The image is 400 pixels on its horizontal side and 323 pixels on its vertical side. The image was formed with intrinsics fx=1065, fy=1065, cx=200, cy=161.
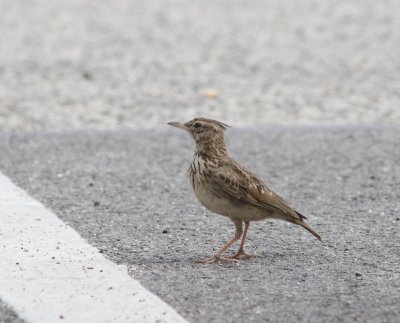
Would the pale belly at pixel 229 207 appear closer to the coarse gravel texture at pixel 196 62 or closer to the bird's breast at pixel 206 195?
the bird's breast at pixel 206 195

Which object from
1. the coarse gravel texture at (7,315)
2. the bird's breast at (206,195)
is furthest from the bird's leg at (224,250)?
the coarse gravel texture at (7,315)

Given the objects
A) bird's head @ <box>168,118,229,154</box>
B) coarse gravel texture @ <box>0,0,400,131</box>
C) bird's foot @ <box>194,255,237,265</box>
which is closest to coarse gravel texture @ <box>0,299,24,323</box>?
bird's foot @ <box>194,255,237,265</box>

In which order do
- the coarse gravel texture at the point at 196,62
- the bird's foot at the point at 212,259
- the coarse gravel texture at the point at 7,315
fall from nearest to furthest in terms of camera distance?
1. the coarse gravel texture at the point at 7,315
2. the bird's foot at the point at 212,259
3. the coarse gravel texture at the point at 196,62

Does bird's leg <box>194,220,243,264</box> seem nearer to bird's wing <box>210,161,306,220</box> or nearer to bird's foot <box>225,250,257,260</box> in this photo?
bird's foot <box>225,250,257,260</box>

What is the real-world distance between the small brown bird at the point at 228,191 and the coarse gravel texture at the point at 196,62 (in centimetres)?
446

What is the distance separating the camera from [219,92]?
1287 centimetres

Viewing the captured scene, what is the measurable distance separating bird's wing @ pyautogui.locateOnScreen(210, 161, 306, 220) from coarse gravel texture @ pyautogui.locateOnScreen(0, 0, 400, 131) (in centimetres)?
461

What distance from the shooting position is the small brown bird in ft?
21.7

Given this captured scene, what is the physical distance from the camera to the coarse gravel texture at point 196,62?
11.9 meters

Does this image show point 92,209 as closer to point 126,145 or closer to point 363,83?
point 126,145

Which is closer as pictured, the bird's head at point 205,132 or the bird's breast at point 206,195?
the bird's breast at point 206,195

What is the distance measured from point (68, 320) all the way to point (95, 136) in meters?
5.23

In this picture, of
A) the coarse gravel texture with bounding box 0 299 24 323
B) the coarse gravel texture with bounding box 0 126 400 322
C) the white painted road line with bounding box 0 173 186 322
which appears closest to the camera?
the coarse gravel texture with bounding box 0 299 24 323

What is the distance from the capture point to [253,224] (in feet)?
25.3
